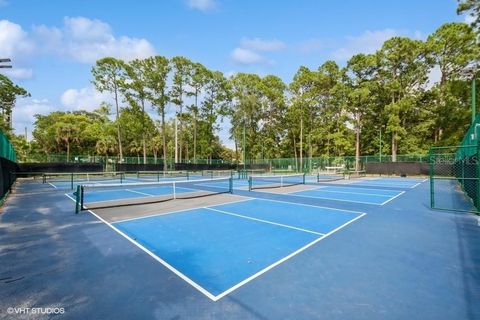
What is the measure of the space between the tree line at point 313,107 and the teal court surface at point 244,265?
33384 mm

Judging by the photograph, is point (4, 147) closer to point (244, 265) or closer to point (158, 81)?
point (244, 265)

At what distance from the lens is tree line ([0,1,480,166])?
1594 inches

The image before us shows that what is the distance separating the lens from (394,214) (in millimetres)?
10164

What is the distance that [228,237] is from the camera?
6.97m

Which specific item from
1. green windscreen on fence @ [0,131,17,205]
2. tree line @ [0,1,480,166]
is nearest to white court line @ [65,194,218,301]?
green windscreen on fence @ [0,131,17,205]

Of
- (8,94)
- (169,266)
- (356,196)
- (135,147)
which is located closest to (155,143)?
(135,147)

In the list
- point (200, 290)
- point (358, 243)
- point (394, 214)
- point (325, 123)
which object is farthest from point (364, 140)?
point (200, 290)

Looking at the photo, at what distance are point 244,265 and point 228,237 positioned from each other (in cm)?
189

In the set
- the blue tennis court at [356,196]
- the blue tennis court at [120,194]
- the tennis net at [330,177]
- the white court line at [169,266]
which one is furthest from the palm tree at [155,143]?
the white court line at [169,266]

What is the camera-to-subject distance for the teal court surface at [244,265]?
3701mm

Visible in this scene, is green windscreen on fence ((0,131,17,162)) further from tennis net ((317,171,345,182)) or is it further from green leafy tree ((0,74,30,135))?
green leafy tree ((0,74,30,135))

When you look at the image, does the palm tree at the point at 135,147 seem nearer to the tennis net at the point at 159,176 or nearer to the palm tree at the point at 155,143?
the palm tree at the point at 155,143

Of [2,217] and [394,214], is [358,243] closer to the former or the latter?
[394,214]

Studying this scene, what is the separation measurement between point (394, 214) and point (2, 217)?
554 inches
